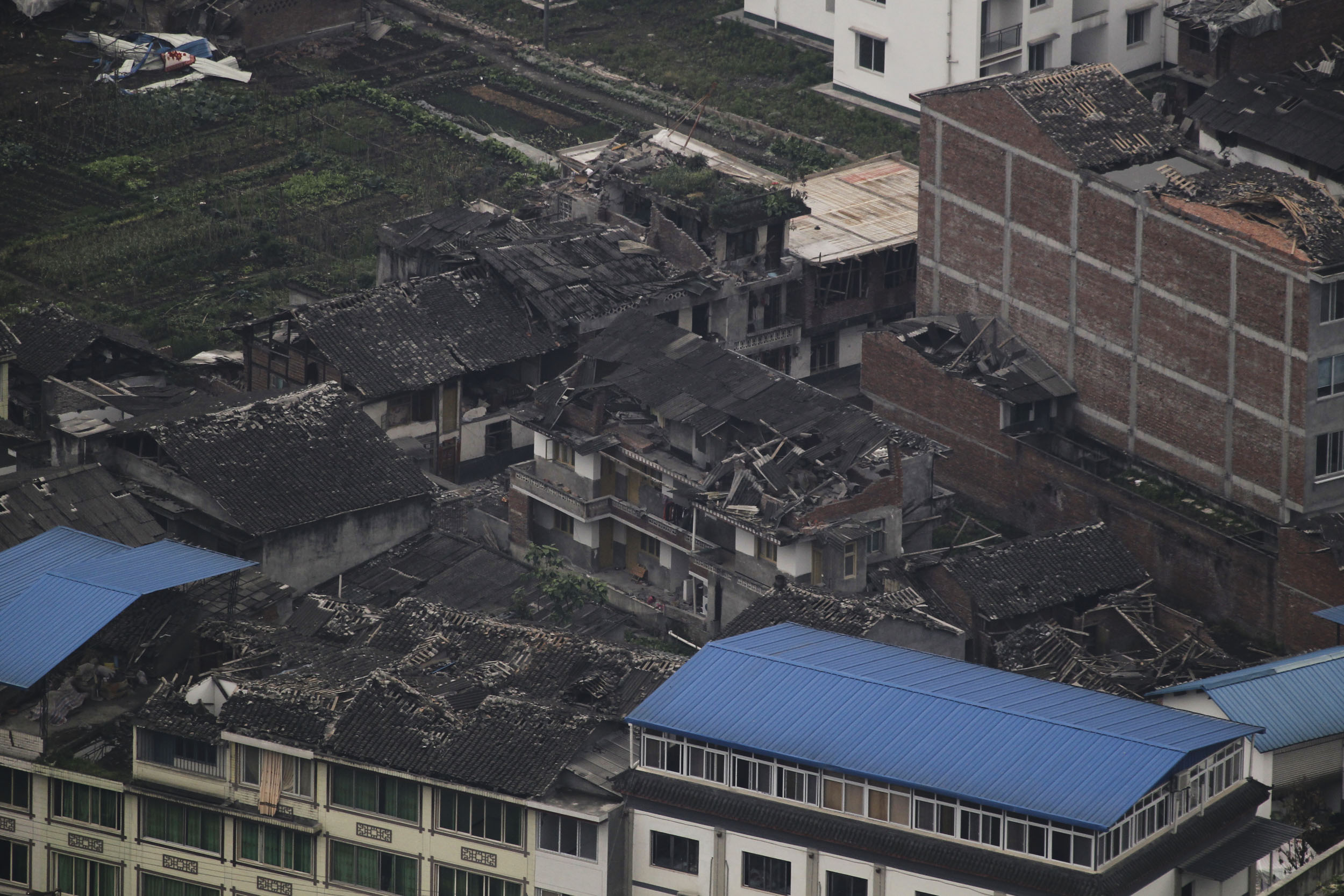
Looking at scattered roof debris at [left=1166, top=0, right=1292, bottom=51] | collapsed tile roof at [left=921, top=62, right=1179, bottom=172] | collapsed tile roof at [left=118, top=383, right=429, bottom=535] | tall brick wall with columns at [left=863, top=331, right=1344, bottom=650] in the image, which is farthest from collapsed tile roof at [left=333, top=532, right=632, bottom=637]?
scattered roof debris at [left=1166, top=0, right=1292, bottom=51]

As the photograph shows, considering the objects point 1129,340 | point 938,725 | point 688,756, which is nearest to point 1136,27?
point 1129,340

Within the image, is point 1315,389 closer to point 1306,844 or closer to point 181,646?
point 1306,844

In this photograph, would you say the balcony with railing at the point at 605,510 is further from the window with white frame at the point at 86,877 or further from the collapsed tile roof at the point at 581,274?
the window with white frame at the point at 86,877

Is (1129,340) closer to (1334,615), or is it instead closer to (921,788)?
(1334,615)

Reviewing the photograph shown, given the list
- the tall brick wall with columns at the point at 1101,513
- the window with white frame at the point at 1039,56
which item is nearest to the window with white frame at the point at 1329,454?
the tall brick wall with columns at the point at 1101,513

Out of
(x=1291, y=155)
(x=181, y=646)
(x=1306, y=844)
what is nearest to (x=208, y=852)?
(x=181, y=646)

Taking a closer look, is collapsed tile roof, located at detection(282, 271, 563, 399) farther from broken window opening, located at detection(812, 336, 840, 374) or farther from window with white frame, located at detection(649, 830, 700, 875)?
window with white frame, located at detection(649, 830, 700, 875)

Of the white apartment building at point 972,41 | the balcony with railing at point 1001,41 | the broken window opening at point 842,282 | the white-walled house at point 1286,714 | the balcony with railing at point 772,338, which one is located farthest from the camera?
the balcony with railing at point 1001,41
